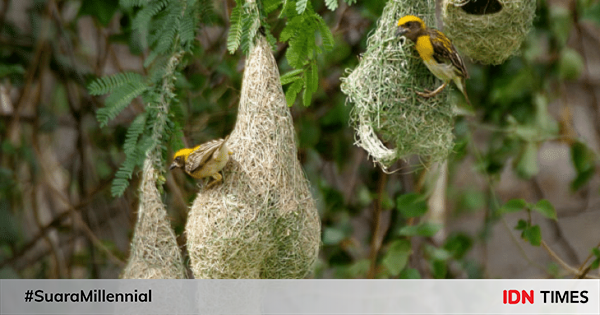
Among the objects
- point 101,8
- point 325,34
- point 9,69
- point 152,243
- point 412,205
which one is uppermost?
point 101,8

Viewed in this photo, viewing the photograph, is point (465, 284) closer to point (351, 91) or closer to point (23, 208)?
point (351, 91)

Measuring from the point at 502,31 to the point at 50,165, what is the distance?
3004mm

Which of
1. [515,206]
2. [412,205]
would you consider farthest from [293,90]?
[515,206]

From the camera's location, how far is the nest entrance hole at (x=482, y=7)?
2.05 m

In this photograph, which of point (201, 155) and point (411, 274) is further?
point (411, 274)

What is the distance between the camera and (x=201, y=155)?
1.46 metres

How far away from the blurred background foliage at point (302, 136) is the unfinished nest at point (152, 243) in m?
0.99

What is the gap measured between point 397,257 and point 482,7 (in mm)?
1185

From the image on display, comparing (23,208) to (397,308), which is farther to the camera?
(23,208)

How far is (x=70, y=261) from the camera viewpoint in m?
3.60

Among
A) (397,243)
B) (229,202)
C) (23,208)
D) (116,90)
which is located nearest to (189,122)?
(116,90)

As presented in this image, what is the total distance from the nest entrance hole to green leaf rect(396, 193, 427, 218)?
2.65 ft

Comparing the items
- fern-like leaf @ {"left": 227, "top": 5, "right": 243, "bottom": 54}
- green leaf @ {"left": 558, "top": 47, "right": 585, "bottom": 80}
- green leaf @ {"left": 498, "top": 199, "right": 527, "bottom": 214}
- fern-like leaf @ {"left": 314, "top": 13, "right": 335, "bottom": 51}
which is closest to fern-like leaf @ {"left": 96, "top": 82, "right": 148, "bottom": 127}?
fern-like leaf @ {"left": 227, "top": 5, "right": 243, "bottom": 54}

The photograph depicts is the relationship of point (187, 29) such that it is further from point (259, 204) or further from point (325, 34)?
point (259, 204)
